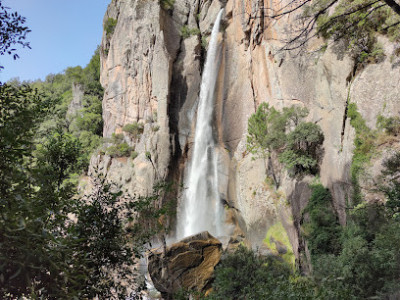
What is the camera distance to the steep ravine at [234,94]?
15.1 meters

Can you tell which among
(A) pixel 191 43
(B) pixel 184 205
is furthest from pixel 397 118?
(A) pixel 191 43

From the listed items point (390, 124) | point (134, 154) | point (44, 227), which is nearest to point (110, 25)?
point (134, 154)

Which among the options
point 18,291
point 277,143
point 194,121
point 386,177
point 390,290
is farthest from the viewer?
point 194,121

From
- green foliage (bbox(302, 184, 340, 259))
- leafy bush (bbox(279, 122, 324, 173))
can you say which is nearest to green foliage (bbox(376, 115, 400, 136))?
leafy bush (bbox(279, 122, 324, 173))

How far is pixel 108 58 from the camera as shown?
3222 centimetres

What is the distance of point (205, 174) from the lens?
2383 cm

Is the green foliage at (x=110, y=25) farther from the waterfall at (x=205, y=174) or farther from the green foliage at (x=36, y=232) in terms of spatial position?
the green foliage at (x=36, y=232)

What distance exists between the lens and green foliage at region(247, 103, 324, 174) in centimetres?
1641

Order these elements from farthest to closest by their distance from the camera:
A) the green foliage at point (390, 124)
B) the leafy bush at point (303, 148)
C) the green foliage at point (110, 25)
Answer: the green foliage at point (110, 25) → the leafy bush at point (303, 148) → the green foliage at point (390, 124)

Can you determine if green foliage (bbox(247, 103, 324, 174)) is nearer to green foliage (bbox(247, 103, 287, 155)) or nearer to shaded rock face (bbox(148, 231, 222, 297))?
green foliage (bbox(247, 103, 287, 155))

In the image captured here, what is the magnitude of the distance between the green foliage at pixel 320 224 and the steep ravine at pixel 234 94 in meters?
0.48

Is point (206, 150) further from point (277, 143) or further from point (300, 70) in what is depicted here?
point (300, 70)

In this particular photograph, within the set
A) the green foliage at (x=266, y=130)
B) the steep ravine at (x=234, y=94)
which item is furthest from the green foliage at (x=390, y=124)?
the green foliage at (x=266, y=130)

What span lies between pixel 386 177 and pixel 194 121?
16587mm
